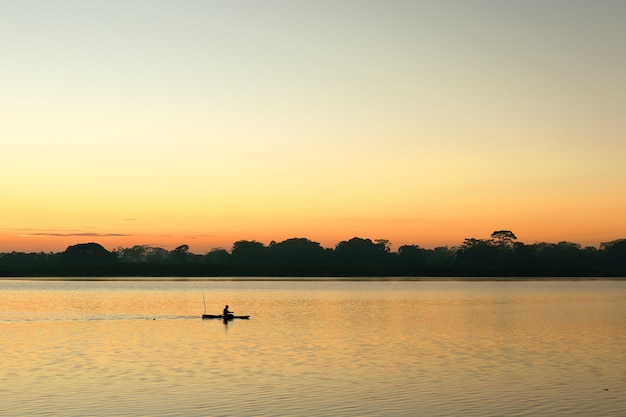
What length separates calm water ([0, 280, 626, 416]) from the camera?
1100 inches

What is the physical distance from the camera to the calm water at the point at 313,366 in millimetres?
27938

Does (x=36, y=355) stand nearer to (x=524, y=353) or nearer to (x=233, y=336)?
(x=233, y=336)

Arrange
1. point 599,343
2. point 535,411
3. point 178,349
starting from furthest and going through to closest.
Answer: point 599,343 < point 178,349 < point 535,411

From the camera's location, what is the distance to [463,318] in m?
71.8

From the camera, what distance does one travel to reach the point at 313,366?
125ft

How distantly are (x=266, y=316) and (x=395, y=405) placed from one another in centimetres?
4762

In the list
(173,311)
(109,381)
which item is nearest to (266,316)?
(173,311)

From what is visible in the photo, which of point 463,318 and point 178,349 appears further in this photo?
point 463,318

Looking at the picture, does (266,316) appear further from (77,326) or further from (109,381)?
(109,381)

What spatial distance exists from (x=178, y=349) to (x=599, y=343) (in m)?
25.7

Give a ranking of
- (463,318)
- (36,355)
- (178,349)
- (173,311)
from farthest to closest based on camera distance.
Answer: (173,311)
(463,318)
(178,349)
(36,355)

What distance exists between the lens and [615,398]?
2984 cm

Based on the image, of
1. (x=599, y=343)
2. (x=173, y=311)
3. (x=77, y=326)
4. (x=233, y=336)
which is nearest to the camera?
(x=599, y=343)

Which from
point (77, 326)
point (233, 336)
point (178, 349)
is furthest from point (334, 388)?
point (77, 326)
